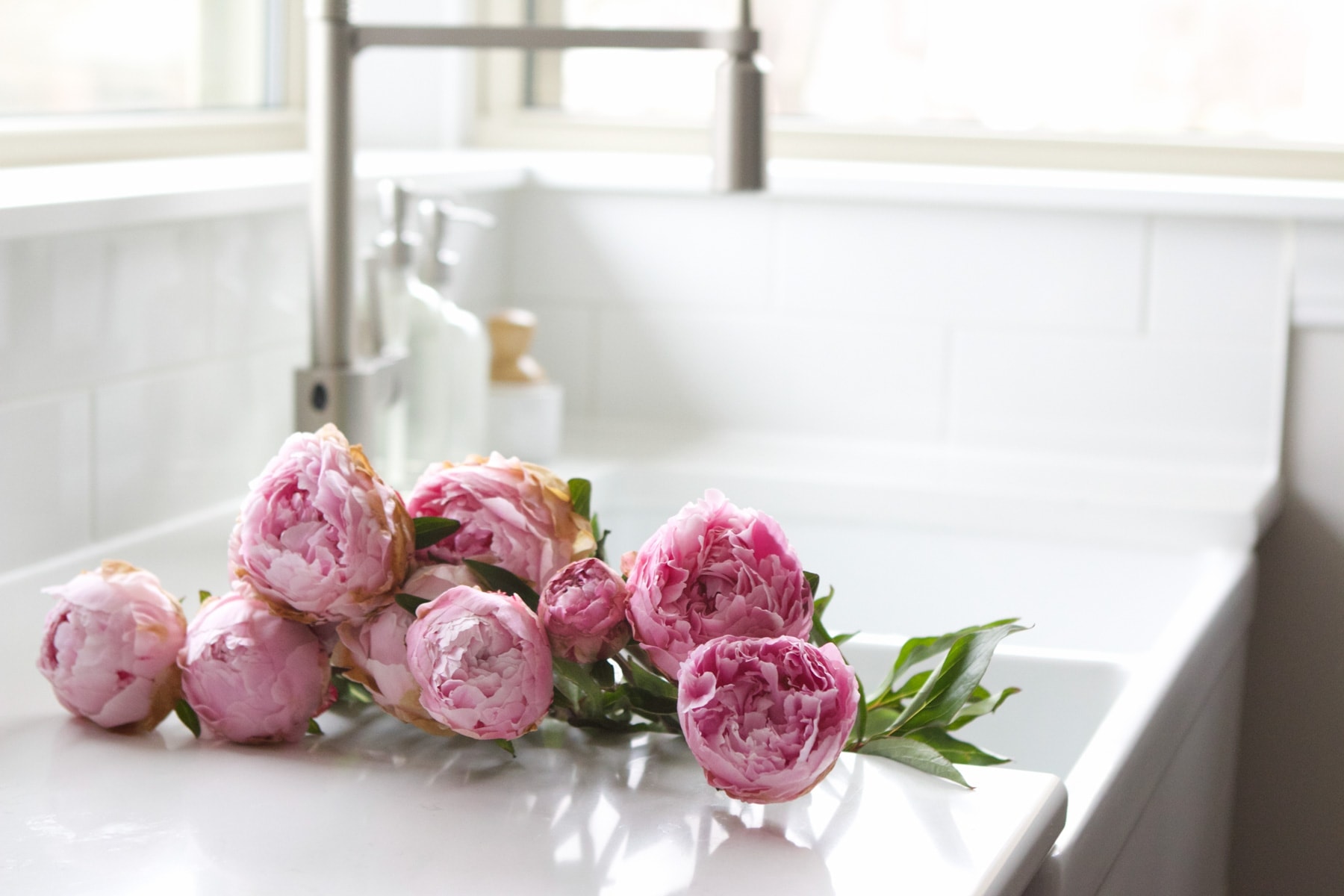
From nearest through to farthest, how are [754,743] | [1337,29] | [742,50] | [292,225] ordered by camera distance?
[754,743], [742,50], [292,225], [1337,29]

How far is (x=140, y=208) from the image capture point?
3.46 feet

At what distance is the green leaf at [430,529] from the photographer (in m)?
0.69

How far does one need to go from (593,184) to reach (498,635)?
3.36ft

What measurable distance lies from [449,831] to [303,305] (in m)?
0.78

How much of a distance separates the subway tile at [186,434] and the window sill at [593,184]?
12 centimetres

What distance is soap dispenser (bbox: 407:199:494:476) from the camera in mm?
1338

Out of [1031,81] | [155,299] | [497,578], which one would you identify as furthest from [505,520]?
[1031,81]

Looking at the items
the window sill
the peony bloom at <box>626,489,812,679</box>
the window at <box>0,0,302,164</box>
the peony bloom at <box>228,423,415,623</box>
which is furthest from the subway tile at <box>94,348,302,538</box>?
the peony bloom at <box>626,489,812,679</box>

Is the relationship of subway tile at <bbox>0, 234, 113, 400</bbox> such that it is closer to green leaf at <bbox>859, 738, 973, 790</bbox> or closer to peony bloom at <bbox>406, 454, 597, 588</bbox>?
peony bloom at <bbox>406, 454, 597, 588</bbox>

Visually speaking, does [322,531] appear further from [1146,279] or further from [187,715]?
[1146,279]

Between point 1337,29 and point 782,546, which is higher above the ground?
point 1337,29

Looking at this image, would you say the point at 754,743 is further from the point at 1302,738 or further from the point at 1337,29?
the point at 1337,29

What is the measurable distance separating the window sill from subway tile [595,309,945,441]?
0.13m

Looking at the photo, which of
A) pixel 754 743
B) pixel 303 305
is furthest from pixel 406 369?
pixel 754 743
